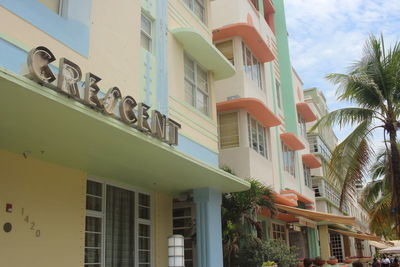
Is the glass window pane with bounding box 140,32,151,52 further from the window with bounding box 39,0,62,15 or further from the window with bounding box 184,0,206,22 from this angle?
the window with bounding box 184,0,206,22

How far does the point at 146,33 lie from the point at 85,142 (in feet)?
12.2

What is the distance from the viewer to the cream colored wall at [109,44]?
273 inches

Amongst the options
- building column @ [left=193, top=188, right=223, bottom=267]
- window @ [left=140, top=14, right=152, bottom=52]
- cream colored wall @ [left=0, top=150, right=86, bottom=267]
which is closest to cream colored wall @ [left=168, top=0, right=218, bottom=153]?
window @ [left=140, top=14, right=152, bottom=52]

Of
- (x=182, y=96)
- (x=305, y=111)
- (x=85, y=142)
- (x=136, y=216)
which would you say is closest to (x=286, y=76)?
(x=305, y=111)

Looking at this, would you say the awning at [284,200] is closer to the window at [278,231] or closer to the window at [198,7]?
the window at [278,231]

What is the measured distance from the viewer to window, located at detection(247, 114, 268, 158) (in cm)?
1627

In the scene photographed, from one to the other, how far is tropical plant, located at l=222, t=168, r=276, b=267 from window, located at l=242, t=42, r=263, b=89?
555 centimetres

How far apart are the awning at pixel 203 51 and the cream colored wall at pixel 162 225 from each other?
3.73m

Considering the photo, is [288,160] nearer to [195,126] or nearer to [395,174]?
[395,174]

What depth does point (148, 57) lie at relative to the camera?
9.90 meters

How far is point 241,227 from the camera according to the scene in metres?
13.2

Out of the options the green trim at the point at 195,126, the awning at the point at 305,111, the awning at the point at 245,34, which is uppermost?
the awning at the point at 245,34

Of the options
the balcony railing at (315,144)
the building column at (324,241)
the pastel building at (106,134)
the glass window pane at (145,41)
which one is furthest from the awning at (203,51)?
the balcony railing at (315,144)

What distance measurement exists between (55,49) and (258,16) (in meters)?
14.0
